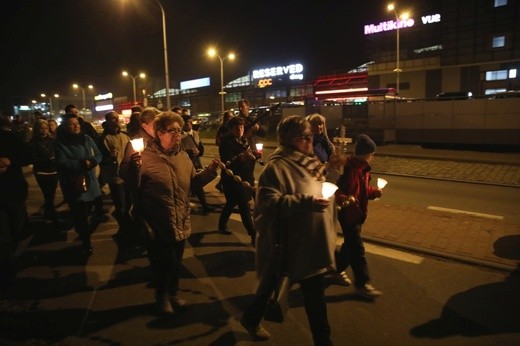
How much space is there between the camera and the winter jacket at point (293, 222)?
297 cm

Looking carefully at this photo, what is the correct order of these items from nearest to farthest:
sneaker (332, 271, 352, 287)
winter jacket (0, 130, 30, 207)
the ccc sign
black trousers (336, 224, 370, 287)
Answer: black trousers (336, 224, 370, 287) < sneaker (332, 271, 352, 287) < winter jacket (0, 130, 30, 207) < the ccc sign

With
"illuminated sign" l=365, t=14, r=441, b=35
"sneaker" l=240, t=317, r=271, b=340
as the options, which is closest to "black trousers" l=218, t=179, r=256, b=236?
"sneaker" l=240, t=317, r=271, b=340

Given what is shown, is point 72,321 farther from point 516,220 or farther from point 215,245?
point 516,220

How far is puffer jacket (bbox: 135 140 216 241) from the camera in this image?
3.77m

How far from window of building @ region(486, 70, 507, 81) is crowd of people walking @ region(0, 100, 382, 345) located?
42579 millimetres

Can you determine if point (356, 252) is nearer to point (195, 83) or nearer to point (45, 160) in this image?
point (45, 160)

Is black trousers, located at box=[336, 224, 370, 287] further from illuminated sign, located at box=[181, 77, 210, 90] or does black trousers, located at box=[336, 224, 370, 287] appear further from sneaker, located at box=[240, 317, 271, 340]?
illuminated sign, located at box=[181, 77, 210, 90]

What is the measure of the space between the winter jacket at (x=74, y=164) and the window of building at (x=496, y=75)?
44684 mm

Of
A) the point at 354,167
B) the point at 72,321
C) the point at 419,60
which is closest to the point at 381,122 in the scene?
the point at 354,167

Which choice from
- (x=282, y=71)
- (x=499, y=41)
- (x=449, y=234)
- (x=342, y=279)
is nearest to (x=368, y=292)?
(x=342, y=279)

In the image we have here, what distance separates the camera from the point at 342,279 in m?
4.70

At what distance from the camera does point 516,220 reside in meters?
7.22

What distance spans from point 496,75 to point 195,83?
63706 millimetres

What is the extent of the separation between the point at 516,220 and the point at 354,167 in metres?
4.71
